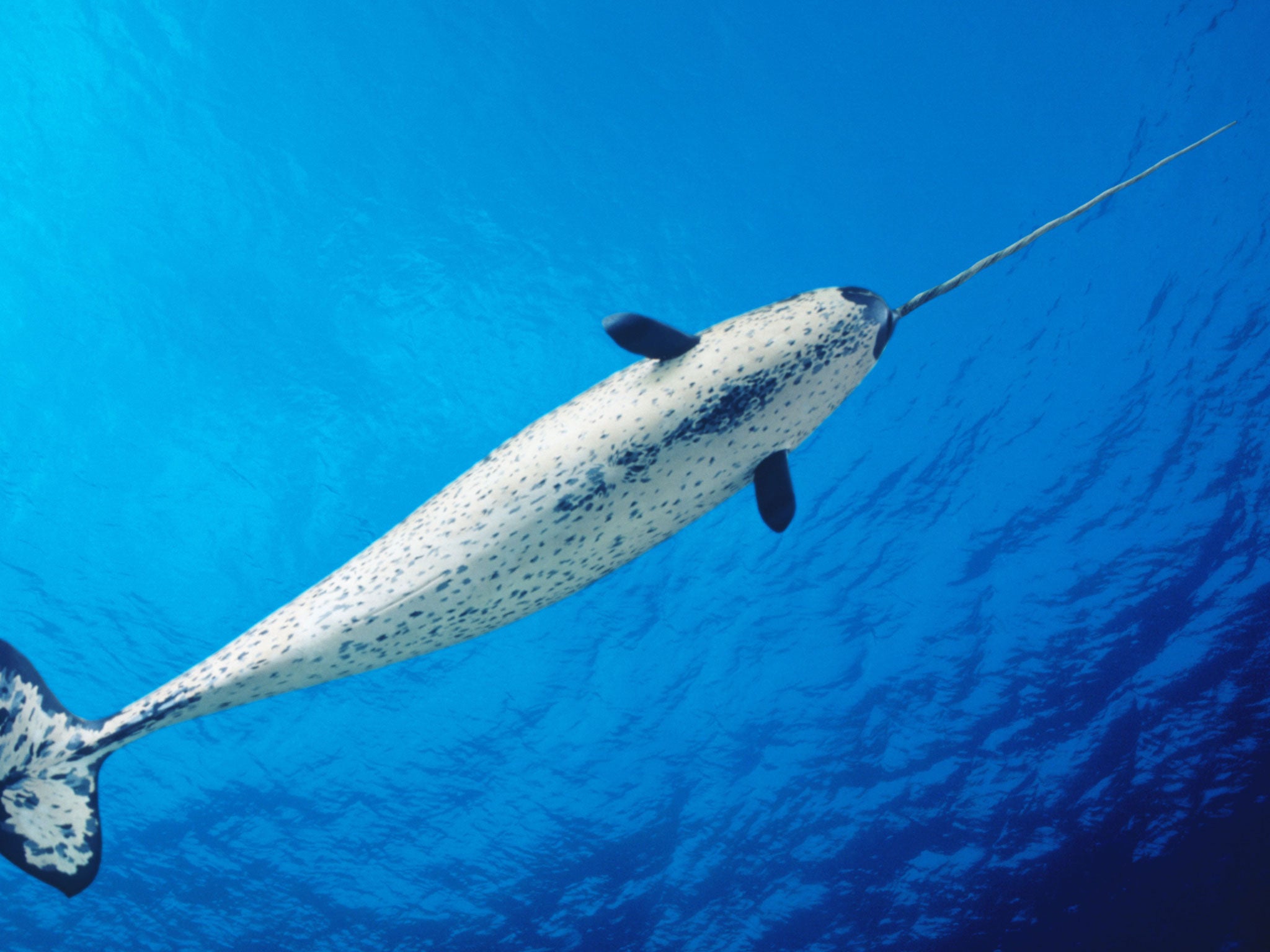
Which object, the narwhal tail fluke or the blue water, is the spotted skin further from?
the blue water

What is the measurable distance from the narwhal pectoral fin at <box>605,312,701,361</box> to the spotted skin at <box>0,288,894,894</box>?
60 mm

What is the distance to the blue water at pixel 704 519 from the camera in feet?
33.6

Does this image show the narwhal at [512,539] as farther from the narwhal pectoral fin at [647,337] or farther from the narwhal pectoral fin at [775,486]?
the narwhal pectoral fin at [775,486]

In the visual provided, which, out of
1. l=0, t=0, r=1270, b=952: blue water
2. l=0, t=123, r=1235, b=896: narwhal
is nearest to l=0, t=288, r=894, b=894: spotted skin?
l=0, t=123, r=1235, b=896: narwhal

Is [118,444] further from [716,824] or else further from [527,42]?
[716,824]

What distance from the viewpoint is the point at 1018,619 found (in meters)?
16.2

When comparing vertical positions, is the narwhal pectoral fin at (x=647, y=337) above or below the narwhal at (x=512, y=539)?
above

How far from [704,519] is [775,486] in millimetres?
9953

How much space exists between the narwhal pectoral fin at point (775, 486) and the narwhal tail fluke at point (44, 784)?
3.74m

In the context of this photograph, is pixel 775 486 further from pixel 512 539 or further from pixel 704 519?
pixel 704 519

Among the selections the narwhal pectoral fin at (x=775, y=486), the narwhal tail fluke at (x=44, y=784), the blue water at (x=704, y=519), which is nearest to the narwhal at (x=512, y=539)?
the narwhal tail fluke at (x=44, y=784)

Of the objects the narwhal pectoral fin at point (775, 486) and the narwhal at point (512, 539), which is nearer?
the narwhal at point (512, 539)

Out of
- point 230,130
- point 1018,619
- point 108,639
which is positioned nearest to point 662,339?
point 230,130

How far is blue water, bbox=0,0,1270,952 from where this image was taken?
10.2 metres
